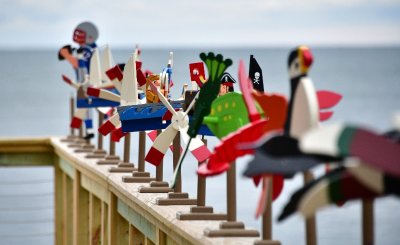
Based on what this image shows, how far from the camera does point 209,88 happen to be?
148 inches

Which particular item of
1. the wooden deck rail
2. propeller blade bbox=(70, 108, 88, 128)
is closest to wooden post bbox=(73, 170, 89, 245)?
the wooden deck rail

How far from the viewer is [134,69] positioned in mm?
4859

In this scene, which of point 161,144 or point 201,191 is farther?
point 161,144

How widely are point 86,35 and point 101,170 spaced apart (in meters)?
1.46

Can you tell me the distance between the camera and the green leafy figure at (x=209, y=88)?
146 inches

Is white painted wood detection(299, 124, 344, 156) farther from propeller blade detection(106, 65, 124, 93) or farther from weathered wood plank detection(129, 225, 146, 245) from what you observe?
propeller blade detection(106, 65, 124, 93)

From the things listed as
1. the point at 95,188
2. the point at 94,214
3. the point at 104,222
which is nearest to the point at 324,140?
the point at 104,222

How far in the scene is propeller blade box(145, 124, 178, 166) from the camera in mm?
4238

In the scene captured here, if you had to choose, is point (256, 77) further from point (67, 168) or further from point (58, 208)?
point (58, 208)

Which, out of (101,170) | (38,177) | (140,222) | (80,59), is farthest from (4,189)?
(140,222)

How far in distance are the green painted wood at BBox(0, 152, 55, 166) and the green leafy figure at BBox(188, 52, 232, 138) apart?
375cm

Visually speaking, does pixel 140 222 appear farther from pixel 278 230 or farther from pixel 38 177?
pixel 38 177

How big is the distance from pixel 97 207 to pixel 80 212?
40cm

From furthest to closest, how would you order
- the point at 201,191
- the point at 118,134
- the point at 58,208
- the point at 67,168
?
1. the point at 58,208
2. the point at 67,168
3. the point at 118,134
4. the point at 201,191
